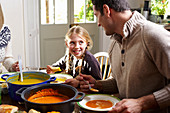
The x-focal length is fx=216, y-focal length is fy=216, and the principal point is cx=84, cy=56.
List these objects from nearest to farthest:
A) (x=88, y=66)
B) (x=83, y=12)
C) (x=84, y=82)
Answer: (x=84, y=82)
(x=88, y=66)
(x=83, y=12)

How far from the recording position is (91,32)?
15.2 ft

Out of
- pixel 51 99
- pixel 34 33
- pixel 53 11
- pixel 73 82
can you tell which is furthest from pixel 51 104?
pixel 53 11

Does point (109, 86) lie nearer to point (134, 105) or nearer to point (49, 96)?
point (134, 105)

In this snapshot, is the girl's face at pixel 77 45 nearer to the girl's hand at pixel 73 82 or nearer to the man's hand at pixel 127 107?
the girl's hand at pixel 73 82

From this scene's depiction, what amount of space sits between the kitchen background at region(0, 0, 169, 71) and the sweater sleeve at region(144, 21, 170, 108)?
261 centimetres

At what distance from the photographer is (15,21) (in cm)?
332

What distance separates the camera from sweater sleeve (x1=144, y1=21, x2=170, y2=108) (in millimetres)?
1058

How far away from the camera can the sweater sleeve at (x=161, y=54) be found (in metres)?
1.06

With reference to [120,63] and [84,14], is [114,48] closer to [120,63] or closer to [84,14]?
[120,63]

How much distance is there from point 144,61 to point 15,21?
2639mm

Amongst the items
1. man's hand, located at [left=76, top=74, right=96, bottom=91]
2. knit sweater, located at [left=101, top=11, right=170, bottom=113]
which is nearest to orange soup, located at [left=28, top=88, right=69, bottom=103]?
man's hand, located at [left=76, top=74, right=96, bottom=91]

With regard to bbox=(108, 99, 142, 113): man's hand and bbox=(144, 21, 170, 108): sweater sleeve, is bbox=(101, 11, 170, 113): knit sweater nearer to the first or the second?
bbox=(144, 21, 170, 108): sweater sleeve

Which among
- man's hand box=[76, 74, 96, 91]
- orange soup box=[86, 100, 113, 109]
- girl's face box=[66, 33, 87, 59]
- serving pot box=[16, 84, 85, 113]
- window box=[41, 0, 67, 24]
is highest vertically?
window box=[41, 0, 67, 24]

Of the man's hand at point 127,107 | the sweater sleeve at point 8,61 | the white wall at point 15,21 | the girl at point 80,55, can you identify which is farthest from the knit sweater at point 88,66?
the white wall at point 15,21
